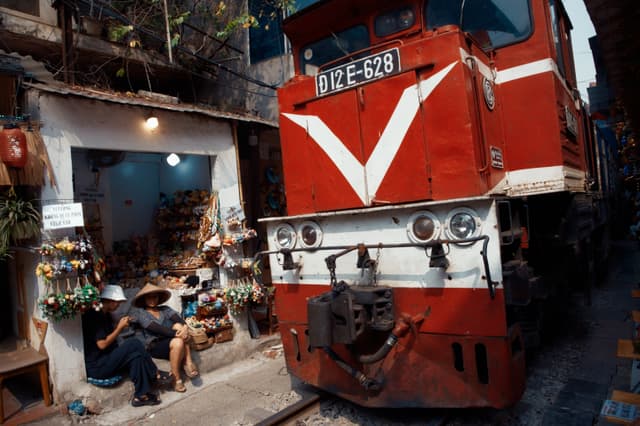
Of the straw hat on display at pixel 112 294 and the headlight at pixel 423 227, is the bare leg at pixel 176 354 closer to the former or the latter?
the straw hat on display at pixel 112 294

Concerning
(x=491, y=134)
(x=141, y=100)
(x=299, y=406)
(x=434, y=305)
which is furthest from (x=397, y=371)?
(x=141, y=100)

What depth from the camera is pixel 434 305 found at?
312cm

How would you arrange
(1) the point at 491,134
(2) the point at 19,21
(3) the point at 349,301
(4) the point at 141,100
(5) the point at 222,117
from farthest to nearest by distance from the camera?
(2) the point at 19,21, (5) the point at 222,117, (4) the point at 141,100, (1) the point at 491,134, (3) the point at 349,301

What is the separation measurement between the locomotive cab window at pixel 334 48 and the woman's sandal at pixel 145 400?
3793 mm

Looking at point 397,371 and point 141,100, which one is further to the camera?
point 141,100

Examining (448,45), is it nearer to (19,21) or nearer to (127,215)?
(127,215)

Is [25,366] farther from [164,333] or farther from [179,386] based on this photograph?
[179,386]

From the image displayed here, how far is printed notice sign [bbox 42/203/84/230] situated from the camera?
14.2 feet

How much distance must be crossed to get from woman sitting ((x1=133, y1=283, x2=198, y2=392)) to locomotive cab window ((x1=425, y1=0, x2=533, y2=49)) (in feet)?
13.8

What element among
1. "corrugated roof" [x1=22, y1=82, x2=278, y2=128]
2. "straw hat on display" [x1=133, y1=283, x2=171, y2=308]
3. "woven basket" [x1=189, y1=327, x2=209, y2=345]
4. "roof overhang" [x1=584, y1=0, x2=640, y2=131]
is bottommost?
"woven basket" [x1=189, y1=327, x2=209, y2=345]

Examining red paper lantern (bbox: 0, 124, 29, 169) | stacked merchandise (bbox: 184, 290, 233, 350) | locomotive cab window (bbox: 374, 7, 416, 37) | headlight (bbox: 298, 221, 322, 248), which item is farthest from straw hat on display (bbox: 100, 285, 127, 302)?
locomotive cab window (bbox: 374, 7, 416, 37)

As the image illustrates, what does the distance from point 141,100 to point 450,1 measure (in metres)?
3.53

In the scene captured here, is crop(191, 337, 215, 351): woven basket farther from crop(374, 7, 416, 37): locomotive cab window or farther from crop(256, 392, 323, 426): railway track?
crop(374, 7, 416, 37): locomotive cab window

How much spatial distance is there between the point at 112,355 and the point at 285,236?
7.73 ft
